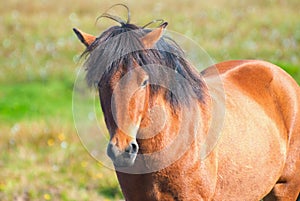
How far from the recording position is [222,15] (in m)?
19.0

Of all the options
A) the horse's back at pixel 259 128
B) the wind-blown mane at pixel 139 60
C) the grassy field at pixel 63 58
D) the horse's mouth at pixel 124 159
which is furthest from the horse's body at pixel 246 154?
the grassy field at pixel 63 58

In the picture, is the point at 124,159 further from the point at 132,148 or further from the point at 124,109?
the point at 124,109

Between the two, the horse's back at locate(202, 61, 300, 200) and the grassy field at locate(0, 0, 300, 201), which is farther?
the grassy field at locate(0, 0, 300, 201)

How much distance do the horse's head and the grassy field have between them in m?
1.05

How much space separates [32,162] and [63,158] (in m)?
0.43

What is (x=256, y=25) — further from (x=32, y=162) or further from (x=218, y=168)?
(x=218, y=168)

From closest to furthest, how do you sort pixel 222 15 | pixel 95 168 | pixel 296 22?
pixel 95 168 → pixel 296 22 → pixel 222 15

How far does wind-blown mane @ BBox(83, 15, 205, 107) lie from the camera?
411 cm

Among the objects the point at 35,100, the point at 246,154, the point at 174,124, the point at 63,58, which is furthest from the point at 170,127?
the point at 63,58

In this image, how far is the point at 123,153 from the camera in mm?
3832

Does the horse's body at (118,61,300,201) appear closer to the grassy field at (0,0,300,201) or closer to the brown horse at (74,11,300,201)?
the brown horse at (74,11,300,201)

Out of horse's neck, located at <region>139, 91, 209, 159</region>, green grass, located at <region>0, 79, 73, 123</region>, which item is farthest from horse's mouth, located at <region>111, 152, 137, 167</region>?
green grass, located at <region>0, 79, 73, 123</region>

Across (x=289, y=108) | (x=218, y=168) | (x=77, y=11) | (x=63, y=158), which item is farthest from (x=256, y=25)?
(x=218, y=168)

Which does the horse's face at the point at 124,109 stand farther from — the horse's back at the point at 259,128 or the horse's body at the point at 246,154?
the horse's back at the point at 259,128
